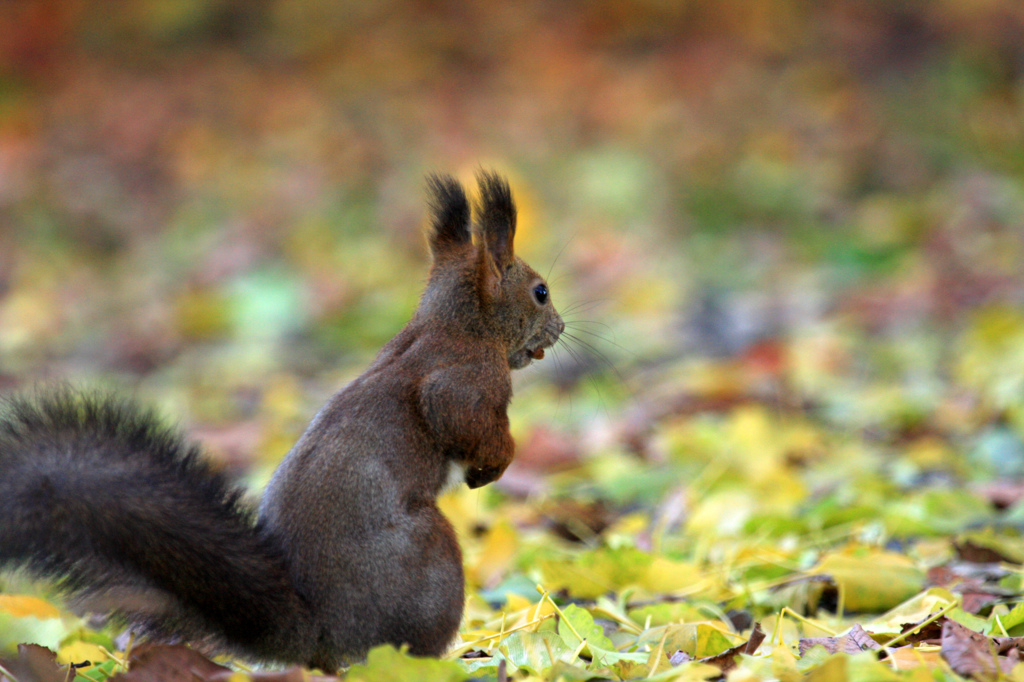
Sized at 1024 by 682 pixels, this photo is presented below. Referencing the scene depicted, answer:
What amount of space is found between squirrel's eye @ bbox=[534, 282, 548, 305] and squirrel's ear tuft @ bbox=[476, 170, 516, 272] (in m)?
0.07

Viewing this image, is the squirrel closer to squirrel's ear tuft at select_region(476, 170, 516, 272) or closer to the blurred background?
squirrel's ear tuft at select_region(476, 170, 516, 272)

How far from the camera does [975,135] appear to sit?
5.94 meters

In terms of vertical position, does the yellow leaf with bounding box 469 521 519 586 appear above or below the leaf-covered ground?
below

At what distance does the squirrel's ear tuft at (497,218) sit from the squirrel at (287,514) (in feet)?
0.60

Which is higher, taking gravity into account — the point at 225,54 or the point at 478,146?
the point at 225,54

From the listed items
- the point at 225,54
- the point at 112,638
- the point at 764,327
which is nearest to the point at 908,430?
the point at 764,327

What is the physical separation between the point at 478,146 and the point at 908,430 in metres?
3.82

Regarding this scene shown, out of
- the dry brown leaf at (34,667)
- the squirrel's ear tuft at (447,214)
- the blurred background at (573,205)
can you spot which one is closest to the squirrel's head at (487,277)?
the squirrel's ear tuft at (447,214)

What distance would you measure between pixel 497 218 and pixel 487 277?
0.11 meters

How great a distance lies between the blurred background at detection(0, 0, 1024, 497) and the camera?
12.1 ft

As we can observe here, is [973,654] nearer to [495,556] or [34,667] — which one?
[495,556]

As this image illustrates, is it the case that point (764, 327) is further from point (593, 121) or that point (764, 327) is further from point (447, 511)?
point (593, 121)

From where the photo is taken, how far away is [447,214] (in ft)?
5.93

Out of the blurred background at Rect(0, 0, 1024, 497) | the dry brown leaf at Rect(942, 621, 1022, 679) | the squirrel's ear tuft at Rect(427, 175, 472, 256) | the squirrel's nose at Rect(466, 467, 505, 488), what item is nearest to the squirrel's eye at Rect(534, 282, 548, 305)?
the squirrel's ear tuft at Rect(427, 175, 472, 256)
